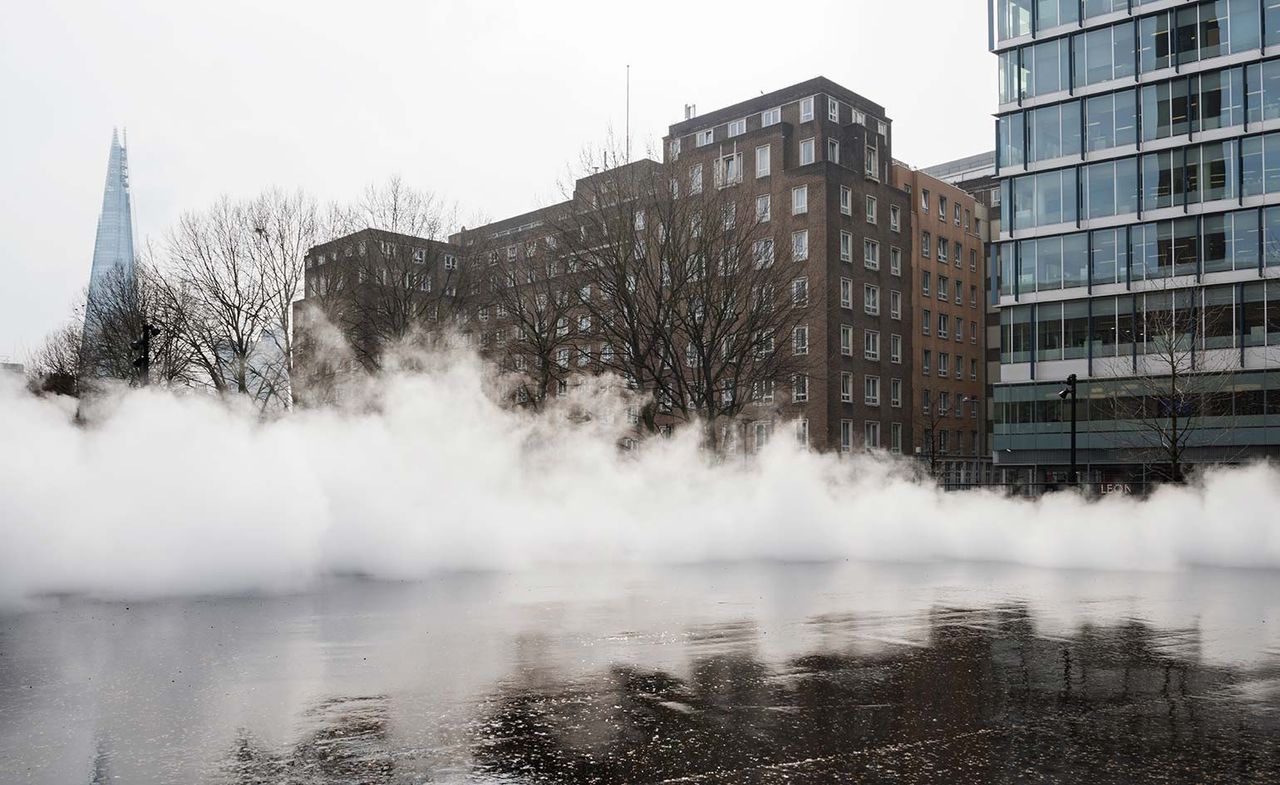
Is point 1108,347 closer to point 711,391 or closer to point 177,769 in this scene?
point 711,391

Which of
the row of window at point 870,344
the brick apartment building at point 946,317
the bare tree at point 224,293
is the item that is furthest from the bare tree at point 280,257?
Answer: the brick apartment building at point 946,317

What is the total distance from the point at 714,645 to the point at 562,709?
11.8ft

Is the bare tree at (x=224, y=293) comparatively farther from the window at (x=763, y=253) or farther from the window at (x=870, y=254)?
the window at (x=870, y=254)

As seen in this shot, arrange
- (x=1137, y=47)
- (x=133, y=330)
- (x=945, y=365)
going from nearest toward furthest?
(x=133, y=330) < (x=1137, y=47) < (x=945, y=365)

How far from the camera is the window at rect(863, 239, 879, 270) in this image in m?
82.1

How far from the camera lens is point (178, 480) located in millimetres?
17781

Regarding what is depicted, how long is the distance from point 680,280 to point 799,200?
39224mm

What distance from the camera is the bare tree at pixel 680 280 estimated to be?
42.9 metres

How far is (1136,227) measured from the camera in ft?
205

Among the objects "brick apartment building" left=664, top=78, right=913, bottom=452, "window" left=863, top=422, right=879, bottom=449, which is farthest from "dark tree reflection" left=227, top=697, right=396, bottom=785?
"window" left=863, top=422, right=879, bottom=449

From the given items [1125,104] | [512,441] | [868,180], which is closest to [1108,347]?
[1125,104]

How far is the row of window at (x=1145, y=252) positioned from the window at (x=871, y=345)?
48.5ft

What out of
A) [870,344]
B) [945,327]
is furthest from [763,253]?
[945,327]

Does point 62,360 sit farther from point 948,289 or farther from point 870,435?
point 948,289
